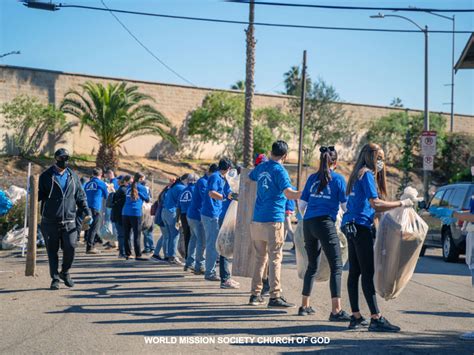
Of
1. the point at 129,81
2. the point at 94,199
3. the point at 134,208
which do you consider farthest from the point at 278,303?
the point at 129,81

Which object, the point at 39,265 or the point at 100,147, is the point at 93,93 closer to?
the point at 100,147

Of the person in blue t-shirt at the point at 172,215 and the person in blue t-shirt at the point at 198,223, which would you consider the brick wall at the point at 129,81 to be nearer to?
the person in blue t-shirt at the point at 172,215

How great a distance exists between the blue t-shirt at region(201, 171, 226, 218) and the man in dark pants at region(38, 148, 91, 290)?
201 cm

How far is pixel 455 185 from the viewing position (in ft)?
52.9

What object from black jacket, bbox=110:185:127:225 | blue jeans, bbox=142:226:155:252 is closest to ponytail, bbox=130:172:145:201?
black jacket, bbox=110:185:127:225

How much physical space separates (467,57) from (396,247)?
14.7 meters

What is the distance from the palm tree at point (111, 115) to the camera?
30.6m

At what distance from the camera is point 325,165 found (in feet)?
26.3

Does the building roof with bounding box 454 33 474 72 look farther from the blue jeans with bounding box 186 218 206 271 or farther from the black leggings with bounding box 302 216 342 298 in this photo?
the black leggings with bounding box 302 216 342 298

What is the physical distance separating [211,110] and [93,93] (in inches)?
306

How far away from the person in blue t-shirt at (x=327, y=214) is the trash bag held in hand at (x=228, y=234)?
223 centimetres

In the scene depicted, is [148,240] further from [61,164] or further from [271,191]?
[271,191]

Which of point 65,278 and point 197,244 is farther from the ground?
point 197,244

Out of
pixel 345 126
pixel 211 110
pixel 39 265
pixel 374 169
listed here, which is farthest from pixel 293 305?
pixel 345 126
